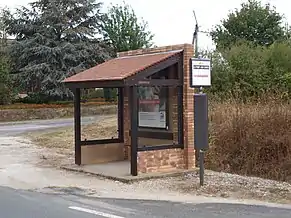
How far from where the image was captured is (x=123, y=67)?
45.0 ft

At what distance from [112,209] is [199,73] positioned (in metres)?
3.90

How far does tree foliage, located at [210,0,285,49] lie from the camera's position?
49750 millimetres

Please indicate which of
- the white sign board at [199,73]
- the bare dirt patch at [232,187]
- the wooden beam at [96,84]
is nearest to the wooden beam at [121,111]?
the wooden beam at [96,84]

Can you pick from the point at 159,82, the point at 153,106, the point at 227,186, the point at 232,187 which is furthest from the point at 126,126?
the point at 232,187

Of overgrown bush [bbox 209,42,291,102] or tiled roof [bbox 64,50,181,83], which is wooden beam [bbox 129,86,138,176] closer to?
tiled roof [bbox 64,50,181,83]

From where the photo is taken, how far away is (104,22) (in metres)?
47.4

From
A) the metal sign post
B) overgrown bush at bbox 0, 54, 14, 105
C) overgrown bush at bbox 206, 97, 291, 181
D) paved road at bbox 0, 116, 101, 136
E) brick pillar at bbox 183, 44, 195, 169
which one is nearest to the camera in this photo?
the metal sign post

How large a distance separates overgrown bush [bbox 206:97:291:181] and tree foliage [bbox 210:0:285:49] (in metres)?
34.5

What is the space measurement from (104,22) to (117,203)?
38.7 meters

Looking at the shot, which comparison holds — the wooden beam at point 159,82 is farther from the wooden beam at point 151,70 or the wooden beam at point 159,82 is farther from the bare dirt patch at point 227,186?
the bare dirt patch at point 227,186

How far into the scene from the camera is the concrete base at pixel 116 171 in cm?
1248

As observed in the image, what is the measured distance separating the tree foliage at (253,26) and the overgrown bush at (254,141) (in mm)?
34466

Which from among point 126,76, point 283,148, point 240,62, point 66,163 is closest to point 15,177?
point 66,163

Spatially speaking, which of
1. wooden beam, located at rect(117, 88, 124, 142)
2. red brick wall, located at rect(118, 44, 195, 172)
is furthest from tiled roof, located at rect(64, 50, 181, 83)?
wooden beam, located at rect(117, 88, 124, 142)
